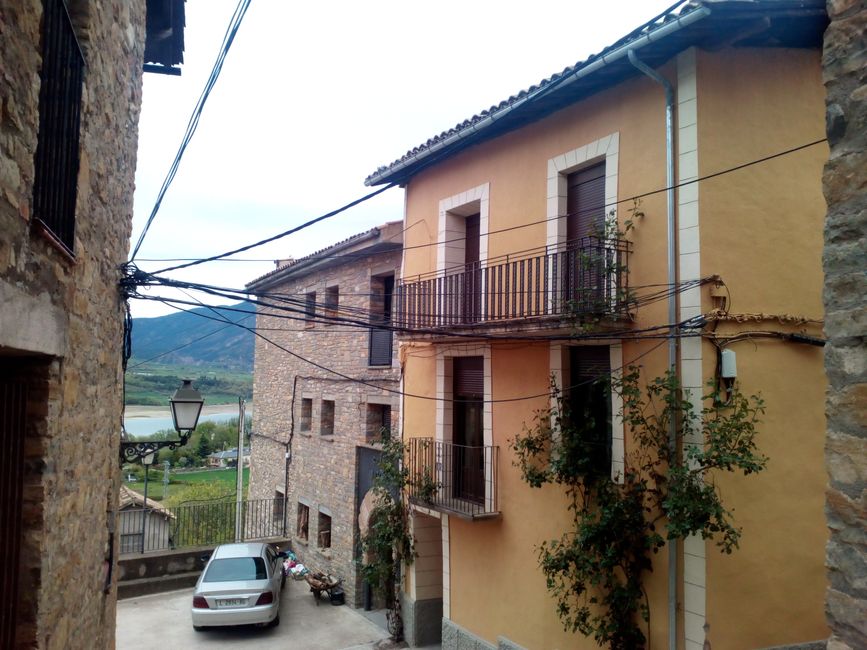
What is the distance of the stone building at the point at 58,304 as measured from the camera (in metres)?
2.53

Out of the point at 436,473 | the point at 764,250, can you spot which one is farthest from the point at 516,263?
the point at 436,473

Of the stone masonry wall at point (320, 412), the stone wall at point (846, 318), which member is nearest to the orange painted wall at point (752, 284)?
the stone wall at point (846, 318)

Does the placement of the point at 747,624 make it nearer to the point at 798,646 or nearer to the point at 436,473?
the point at 798,646

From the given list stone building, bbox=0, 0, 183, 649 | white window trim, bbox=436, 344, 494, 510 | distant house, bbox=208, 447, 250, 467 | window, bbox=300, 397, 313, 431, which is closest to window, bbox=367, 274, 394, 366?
white window trim, bbox=436, 344, 494, 510

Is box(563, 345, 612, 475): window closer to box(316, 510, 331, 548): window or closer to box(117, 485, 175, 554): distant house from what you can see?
box(316, 510, 331, 548): window

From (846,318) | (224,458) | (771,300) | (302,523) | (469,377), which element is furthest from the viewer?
(224,458)

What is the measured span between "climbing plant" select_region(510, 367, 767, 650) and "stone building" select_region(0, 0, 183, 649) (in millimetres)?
4425

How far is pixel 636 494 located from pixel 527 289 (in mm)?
2584

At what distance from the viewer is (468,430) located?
9266 mm

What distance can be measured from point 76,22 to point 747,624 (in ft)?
23.1

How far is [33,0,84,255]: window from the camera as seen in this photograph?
2.82m

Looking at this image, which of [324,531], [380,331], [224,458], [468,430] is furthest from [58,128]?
[224,458]

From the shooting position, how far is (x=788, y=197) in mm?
6605

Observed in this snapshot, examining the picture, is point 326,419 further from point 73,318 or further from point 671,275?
point 73,318
